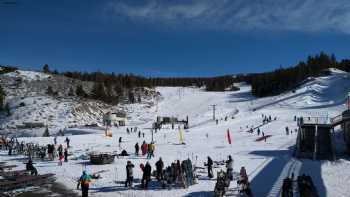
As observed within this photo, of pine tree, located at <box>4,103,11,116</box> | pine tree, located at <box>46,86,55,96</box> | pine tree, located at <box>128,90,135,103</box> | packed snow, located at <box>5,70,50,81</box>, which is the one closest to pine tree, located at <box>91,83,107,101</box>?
pine tree, located at <box>46,86,55,96</box>

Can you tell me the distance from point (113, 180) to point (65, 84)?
116 metres

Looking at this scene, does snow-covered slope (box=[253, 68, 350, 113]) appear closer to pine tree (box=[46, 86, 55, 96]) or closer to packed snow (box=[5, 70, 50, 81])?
pine tree (box=[46, 86, 55, 96])

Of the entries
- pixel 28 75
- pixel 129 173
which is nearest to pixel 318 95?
pixel 28 75

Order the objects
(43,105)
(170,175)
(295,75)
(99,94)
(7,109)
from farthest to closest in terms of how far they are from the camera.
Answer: (295,75) < (99,94) < (43,105) < (7,109) < (170,175)

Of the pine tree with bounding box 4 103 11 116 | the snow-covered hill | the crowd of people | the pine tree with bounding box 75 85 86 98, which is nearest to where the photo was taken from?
the crowd of people

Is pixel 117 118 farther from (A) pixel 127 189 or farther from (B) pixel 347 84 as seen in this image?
(A) pixel 127 189

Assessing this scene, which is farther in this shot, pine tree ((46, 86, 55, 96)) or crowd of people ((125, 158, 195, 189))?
pine tree ((46, 86, 55, 96))

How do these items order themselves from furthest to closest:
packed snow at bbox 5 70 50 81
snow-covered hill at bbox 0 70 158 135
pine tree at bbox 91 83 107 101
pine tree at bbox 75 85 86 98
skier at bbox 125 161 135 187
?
packed snow at bbox 5 70 50 81 < pine tree at bbox 91 83 107 101 < pine tree at bbox 75 85 86 98 < snow-covered hill at bbox 0 70 158 135 < skier at bbox 125 161 135 187

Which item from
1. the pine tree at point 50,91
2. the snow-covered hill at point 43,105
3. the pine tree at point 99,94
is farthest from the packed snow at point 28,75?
the pine tree at point 99,94

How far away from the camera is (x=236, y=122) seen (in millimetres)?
72688

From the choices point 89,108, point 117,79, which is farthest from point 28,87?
point 117,79

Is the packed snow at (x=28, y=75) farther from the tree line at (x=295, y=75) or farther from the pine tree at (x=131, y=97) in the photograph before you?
the tree line at (x=295, y=75)

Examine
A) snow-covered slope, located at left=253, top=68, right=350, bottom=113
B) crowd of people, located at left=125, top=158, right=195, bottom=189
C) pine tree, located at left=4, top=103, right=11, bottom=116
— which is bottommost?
crowd of people, located at left=125, top=158, right=195, bottom=189

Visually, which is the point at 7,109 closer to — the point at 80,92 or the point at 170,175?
the point at 80,92
